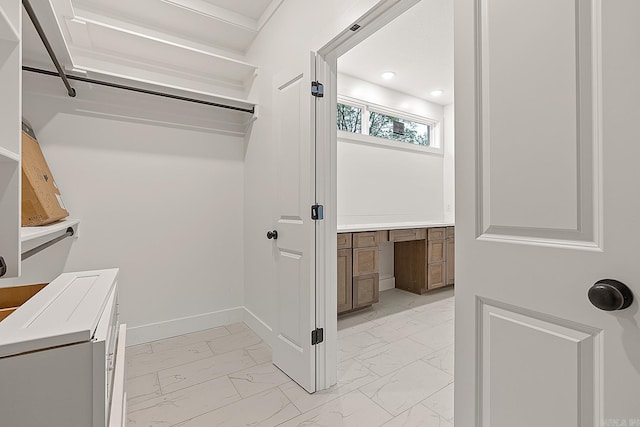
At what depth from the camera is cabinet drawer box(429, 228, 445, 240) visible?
382cm

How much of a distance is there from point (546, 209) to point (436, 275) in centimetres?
336

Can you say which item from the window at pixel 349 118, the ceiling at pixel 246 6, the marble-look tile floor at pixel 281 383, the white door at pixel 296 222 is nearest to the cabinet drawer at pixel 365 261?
the marble-look tile floor at pixel 281 383

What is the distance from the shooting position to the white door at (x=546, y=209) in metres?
0.69

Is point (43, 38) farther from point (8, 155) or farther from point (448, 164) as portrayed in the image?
point (448, 164)

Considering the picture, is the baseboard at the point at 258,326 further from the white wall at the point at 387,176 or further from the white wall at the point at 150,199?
the white wall at the point at 387,176

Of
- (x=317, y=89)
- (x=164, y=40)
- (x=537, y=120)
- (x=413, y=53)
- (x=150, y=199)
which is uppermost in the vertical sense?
(x=413, y=53)

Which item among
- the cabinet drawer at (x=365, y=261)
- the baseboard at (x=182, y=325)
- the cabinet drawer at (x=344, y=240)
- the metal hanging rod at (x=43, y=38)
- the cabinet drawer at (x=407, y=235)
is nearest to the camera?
the metal hanging rod at (x=43, y=38)

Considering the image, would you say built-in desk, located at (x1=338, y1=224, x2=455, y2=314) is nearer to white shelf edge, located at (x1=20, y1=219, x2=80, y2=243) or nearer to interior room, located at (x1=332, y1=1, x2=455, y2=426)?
interior room, located at (x1=332, y1=1, x2=455, y2=426)

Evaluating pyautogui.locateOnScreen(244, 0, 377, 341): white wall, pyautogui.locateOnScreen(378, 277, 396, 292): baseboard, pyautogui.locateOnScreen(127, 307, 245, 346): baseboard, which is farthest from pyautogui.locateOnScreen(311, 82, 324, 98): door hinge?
pyautogui.locateOnScreen(378, 277, 396, 292): baseboard

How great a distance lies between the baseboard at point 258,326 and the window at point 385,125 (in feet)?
7.58

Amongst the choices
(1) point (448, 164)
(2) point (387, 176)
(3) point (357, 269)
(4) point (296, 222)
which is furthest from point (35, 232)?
(1) point (448, 164)

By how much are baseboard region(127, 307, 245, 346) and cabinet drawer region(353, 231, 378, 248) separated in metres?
1.31

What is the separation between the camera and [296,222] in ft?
6.42

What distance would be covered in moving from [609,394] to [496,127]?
739 millimetres
